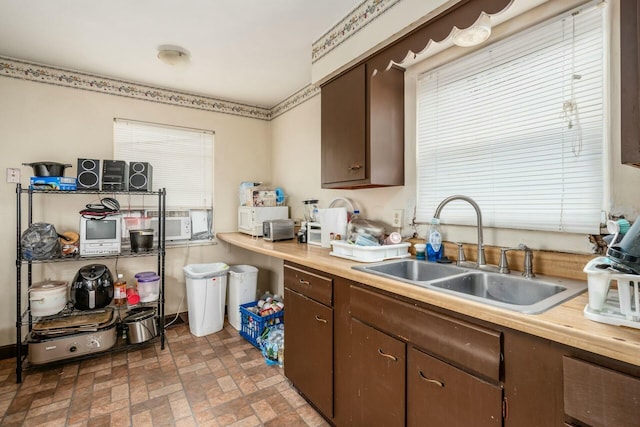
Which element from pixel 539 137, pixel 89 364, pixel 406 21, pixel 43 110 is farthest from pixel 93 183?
pixel 539 137

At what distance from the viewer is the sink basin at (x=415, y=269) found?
61.3 inches

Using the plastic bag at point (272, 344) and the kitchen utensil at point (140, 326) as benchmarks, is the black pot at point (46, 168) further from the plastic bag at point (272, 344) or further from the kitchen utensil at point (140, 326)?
the plastic bag at point (272, 344)

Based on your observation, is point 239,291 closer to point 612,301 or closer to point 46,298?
point 46,298

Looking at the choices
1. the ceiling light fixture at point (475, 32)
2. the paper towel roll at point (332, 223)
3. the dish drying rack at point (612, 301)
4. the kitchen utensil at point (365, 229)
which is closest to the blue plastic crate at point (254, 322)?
the paper towel roll at point (332, 223)

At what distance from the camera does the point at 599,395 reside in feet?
2.40

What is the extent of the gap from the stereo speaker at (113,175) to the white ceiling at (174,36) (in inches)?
33.6

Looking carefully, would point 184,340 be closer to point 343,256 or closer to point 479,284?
point 343,256

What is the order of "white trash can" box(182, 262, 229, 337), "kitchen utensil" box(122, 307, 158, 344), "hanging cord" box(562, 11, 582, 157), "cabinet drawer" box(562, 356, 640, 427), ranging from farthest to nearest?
"white trash can" box(182, 262, 229, 337) → "kitchen utensil" box(122, 307, 158, 344) → "hanging cord" box(562, 11, 582, 157) → "cabinet drawer" box(562, 356, 640, 427)

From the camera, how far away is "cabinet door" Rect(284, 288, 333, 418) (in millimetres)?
1683

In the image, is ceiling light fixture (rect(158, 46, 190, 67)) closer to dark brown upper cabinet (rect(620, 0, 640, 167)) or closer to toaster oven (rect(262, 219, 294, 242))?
toaster oven (rect(262, 219, 294, 242))

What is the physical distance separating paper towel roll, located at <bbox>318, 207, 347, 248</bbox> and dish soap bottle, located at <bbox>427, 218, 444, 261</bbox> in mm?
655

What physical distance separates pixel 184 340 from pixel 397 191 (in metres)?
2.33

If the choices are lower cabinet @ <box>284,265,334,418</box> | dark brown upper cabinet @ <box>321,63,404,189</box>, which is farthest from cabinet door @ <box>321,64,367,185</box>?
lower cabinet @ <box>284,265,334,418</box>

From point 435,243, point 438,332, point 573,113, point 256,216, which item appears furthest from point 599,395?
point 256,216
